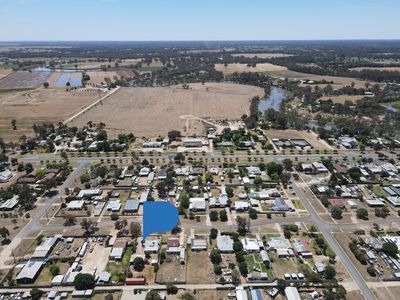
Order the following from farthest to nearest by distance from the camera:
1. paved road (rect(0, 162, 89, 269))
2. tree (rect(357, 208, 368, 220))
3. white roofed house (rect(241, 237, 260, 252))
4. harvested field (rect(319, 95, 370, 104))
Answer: harvested field (rect(319, 95, 370, 104))
tree (rect(357, 208, 368, 220))
white roofed house (rect(241, 237, 260, 252))
paved road (rect(0, 162, 89, 269))

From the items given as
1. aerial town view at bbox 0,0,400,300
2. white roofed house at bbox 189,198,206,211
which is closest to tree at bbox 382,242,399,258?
aerial town view at bbox 0,0,400,300

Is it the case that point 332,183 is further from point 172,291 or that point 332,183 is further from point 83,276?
point 83,276

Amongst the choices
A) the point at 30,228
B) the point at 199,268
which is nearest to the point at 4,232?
the point at 30,228

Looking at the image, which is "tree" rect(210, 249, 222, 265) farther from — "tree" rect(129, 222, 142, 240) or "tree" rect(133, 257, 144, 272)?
"tree" rect(129, 222, 142, 240)

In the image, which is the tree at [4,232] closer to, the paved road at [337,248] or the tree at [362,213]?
the paved road at [337,248]

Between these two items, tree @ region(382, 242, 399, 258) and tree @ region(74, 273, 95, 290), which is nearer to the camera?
tree @ region(74, 273, 95, 290)

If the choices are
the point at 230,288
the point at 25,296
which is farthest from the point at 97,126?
Result: the point at 230,288
